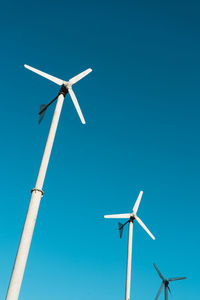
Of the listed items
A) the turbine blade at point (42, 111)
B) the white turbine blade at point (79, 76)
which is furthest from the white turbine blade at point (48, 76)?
the turbine blade at point (42, 111)

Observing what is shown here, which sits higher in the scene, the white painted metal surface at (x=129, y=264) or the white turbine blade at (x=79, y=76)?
the white turbine blade at (x=79, y=76)

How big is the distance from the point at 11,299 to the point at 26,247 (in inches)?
78.4

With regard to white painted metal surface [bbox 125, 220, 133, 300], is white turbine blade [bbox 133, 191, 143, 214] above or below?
above

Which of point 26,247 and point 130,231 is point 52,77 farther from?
point 130,231

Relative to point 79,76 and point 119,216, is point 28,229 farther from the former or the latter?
point 119,216

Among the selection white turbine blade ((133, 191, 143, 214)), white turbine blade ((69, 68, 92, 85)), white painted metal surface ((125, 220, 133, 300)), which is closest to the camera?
white turbine blade ((69, 68, 92, 85))

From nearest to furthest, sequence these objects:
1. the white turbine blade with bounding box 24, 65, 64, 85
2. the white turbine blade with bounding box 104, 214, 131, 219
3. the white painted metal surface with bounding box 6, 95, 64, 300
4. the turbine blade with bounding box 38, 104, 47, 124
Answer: the white painted metal surface with bounding box 6, 95, 64, 300, the turbine blade with bounding box 38, 104, 47, 124, the white turbine blade with bounding box 24, 65, 64, 85, the white turbine blade with bounding box 104, 214, 131, 219

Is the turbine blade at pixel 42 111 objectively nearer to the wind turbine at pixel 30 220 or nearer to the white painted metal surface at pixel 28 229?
the wind turbine at pixel 30 220

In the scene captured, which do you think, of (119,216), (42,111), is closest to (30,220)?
(42,111)

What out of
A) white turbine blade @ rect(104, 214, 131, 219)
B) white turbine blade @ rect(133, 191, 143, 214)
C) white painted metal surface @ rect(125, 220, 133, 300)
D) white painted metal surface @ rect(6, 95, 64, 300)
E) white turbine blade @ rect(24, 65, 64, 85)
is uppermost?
white turbine blade @ rect(133, 191, 143, 214)

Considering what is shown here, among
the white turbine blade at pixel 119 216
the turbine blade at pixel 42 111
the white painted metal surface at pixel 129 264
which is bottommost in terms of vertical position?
the white painted metal surface at pixel 129 264

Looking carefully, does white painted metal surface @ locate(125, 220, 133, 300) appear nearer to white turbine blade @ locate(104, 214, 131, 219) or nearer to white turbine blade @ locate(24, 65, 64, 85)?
white turbine blade @ locate(104, 214, 131, 219)

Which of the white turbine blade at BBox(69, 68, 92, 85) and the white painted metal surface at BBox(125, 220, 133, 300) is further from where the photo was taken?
the white painted metal surface at BBox(125, 220, 133, 300)

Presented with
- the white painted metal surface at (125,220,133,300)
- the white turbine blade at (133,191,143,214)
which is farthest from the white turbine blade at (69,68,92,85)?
the white turbine blade at (133,191,143,214)
